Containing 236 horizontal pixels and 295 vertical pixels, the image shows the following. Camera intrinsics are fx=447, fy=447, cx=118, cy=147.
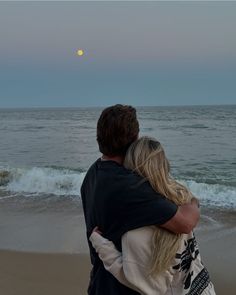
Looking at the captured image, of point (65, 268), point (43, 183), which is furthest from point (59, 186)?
point (65, 268)

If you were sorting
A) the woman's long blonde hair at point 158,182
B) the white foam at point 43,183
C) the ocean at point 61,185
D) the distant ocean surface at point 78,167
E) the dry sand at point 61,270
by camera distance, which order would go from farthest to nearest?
the white foam at point 43,183 < the distant ocean surface at point 78,167 < the ocean at point 61,185 < the dry sand at point 61,270 < the woman's long blonde hair at point 158,182

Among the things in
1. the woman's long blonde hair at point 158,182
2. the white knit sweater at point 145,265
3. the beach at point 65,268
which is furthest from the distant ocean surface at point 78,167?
the woman's long blonde hair at point 158,182

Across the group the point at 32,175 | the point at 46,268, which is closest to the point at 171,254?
the point at 46,268

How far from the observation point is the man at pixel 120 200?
69.2 inches

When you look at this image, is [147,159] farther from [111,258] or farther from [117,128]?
[111,258]

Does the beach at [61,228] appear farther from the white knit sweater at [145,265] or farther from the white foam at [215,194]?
the white knit sweater at [145,265]

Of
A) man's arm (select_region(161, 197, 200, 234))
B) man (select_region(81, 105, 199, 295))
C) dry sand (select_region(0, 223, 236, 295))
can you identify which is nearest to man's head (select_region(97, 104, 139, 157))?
man (select_region(81, 105, 199, 295))

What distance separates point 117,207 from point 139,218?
0.35ft

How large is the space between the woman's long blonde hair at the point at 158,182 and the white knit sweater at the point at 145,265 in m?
0.03

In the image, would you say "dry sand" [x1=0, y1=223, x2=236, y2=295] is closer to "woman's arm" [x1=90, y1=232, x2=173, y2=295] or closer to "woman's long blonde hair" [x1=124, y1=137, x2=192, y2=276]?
"woman's arm" [x1=90, y1=232, x2=173, y2=295]

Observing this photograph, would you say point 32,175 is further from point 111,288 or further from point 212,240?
point 111,288

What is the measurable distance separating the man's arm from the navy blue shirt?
0.02 metres

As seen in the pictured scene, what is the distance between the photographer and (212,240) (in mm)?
6402

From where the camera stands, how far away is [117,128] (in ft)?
5.98
